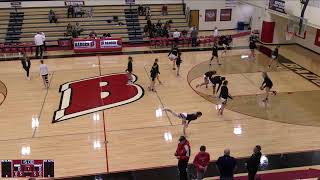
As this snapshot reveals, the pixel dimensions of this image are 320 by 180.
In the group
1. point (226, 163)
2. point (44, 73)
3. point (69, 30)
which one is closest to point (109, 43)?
point (69, 30)

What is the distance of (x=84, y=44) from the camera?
24156 mm

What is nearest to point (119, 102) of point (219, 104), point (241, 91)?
point (219, 104)

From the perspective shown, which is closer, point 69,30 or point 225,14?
point 69,30

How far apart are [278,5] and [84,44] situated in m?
12.6

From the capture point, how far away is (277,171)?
11.0 metres

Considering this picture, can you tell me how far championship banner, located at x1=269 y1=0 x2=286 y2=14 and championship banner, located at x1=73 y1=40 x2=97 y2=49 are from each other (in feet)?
38.8

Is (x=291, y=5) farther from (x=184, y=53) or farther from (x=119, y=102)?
(x=119, y=102)

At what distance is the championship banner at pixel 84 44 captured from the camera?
2398cm

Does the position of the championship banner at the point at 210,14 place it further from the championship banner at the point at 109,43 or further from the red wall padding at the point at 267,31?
the championship banner at the point at 109,43

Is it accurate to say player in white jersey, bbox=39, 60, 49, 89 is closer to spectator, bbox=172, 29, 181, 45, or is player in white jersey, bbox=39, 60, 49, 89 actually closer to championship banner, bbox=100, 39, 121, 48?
championship banner, bbox=100, 39, 121, 48

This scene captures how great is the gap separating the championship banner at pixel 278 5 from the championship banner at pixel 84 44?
11.8 metres

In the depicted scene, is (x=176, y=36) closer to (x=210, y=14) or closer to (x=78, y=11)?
(x=210, y=14)

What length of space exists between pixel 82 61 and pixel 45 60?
7.37 feet

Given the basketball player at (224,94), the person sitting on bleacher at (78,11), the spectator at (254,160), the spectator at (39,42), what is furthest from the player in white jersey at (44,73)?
the person sitting on bleacher at (78,11)
